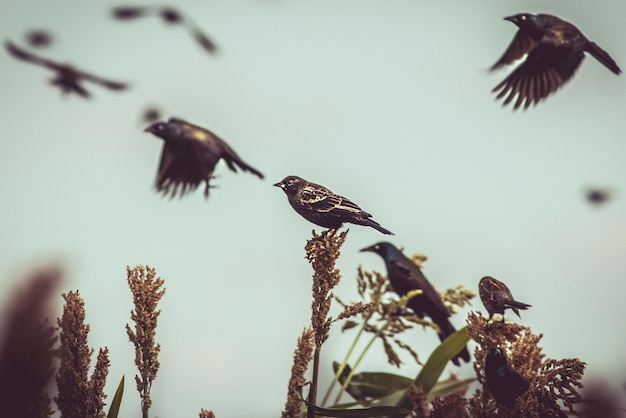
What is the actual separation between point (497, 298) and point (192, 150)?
36.8 inches

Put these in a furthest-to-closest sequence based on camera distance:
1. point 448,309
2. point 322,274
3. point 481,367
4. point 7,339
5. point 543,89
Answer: point 543,89 < point 448,309 < point 481,367 < point 322,274 < point 7,339

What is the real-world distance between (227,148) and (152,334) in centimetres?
54

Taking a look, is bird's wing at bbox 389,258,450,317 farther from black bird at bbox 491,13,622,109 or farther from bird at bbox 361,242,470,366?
black bird at bbox 491,13,622,109

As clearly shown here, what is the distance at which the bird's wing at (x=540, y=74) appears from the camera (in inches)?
90.5

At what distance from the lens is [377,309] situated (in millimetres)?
1912

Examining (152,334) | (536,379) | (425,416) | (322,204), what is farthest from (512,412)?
(152,334)

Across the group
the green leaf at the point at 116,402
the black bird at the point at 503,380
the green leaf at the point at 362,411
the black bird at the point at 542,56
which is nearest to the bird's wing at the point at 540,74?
the black bird at the point at 542,56

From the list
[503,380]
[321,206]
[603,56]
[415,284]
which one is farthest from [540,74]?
[503,380]

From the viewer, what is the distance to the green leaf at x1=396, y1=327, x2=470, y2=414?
7.02ft

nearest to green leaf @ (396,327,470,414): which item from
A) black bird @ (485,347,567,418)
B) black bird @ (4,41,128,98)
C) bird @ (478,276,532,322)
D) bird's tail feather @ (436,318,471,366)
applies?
bird's tail feather @ (436,318,471,366)

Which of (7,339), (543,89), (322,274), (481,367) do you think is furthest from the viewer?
(543,89)

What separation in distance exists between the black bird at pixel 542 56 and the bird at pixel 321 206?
2.78ft

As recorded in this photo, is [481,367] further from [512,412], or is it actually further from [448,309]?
[448,309]

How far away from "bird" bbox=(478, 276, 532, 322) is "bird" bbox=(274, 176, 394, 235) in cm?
37
